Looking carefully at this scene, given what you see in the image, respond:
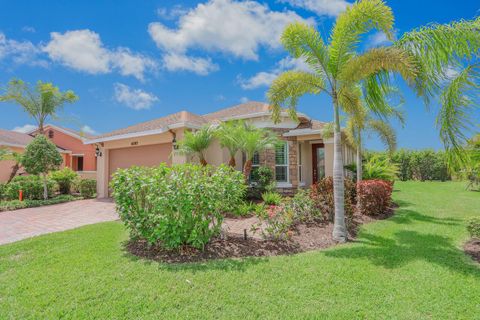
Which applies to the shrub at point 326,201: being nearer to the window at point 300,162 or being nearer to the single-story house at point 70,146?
the window at point 300,162

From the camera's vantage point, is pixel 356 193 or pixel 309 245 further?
pixel 356 193

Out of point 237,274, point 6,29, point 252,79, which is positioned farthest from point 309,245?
point 6,29

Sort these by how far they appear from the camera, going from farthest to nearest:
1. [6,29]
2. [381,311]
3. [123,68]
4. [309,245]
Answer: [123,68] → [6,29] → [309,245] → [381,311]

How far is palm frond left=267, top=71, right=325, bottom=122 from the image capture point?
7422 mm

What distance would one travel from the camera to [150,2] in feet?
33.3

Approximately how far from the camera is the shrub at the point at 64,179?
17469 mm

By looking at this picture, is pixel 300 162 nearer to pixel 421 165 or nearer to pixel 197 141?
pixel 197 141

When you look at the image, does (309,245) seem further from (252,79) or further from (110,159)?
(110,159)

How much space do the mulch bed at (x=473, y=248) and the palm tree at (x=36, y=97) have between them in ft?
90.2

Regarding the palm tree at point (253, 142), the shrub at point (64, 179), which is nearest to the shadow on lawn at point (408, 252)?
the palm tree at point (253, 142)

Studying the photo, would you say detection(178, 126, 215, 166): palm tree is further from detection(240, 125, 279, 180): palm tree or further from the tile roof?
the tile roof

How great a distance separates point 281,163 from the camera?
13.9 m

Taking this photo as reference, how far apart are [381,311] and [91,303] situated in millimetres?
4255

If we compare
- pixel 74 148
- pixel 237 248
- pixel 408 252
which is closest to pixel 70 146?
pixel 74 148
